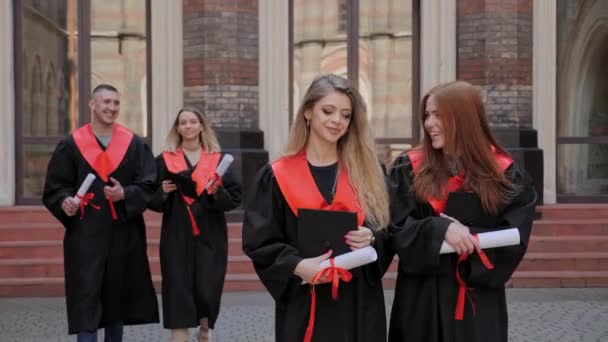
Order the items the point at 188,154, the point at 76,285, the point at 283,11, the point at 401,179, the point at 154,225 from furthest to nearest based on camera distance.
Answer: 1. the point at 283,11
2. the point at 154,225
3. the point at 188,154
4. the point at 76,285
5. the point at 401,179

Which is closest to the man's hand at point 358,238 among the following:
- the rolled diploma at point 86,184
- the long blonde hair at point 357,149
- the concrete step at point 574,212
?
the long blonde hair at point 357,149

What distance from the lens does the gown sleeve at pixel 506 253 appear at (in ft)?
11.4

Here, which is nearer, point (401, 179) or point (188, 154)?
point (401, 179)

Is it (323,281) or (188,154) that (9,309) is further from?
(323,281)

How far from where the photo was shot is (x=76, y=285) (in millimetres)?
5934

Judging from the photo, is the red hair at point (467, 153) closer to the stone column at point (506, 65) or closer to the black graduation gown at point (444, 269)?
the black graduation gown at point (444, 269)

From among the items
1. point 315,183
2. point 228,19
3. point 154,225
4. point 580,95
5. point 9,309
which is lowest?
point 9,309

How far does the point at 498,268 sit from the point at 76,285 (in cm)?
346

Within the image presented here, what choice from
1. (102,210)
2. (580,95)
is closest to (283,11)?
(580,95)

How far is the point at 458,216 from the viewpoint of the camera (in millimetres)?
3570

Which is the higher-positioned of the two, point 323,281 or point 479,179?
point 479,179

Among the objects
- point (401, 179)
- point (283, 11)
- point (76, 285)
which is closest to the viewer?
point (401, 179)

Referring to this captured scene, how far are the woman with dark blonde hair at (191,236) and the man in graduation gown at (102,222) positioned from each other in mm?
230

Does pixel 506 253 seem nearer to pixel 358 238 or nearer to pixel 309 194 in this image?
Result: pixel 358 238
